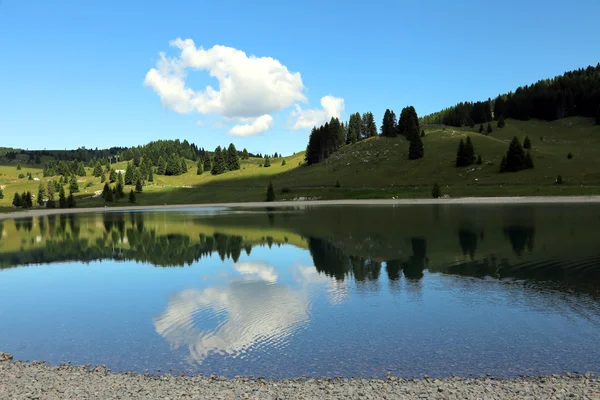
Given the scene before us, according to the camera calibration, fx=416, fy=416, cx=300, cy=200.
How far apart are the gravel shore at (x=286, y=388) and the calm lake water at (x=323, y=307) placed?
0.80 metres

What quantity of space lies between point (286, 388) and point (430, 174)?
13999 cm

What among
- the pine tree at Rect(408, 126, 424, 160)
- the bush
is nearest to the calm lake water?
the bush

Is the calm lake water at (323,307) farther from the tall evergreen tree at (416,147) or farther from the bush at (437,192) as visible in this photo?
the tall evergreen tree at (416,147)

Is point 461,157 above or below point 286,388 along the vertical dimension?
above

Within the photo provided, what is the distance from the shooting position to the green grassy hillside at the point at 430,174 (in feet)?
391

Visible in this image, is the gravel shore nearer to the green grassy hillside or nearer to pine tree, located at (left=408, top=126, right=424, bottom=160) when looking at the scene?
the green grassy hillside

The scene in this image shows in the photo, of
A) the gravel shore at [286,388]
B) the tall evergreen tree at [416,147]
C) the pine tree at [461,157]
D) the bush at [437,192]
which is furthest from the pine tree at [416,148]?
the gravel shore at [286,388]

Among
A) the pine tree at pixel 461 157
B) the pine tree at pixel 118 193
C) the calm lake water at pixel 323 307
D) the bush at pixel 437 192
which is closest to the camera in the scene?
the calm lake water at pixel 323 307

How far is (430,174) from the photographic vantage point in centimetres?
14425

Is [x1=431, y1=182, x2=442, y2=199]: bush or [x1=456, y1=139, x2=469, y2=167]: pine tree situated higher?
[x1=456, y1=139, x2=469, y2=167]: pine tree

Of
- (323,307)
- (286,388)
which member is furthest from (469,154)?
(286,388)

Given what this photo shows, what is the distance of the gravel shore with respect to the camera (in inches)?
471

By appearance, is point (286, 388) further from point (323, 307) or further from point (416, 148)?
point (416, 148)

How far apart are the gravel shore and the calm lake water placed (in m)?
0.80
